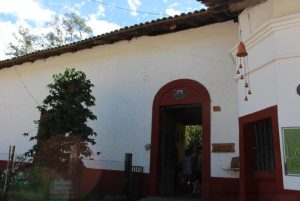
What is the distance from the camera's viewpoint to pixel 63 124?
1026cm

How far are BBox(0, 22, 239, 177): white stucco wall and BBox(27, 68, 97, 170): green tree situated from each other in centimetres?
154

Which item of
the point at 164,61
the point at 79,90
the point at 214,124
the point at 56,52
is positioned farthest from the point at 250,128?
the point at 56,52

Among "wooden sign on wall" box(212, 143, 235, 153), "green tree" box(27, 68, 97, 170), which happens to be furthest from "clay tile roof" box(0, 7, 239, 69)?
"wooden sign on wall" box(212, 143, 235, 153)

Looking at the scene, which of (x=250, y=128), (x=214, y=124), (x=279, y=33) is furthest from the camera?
(x=214, y=124)

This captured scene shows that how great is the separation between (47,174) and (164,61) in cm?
476

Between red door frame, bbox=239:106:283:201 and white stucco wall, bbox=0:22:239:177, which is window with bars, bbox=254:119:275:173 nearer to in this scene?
red door frame, bbox=239:106:283:201

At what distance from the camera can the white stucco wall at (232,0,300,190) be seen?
23.2 ft

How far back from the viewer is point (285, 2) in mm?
7609

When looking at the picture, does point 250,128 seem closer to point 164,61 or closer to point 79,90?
point 164,61

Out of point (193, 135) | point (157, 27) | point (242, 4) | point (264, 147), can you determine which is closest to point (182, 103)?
point (157, 27)

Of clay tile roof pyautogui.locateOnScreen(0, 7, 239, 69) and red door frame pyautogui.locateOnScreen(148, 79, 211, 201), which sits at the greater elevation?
clay tile roof pyautogui.locateOnScreen(0, 7, 239, 69)

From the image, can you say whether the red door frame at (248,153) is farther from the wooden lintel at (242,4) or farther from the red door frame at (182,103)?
the wooden lintel at (242,4)

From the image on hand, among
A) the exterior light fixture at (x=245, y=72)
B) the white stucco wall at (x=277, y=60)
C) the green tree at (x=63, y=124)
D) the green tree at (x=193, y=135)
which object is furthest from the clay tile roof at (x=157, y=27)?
the green tree at (x=193, y=135)

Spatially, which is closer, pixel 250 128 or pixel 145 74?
pixel 250 128
